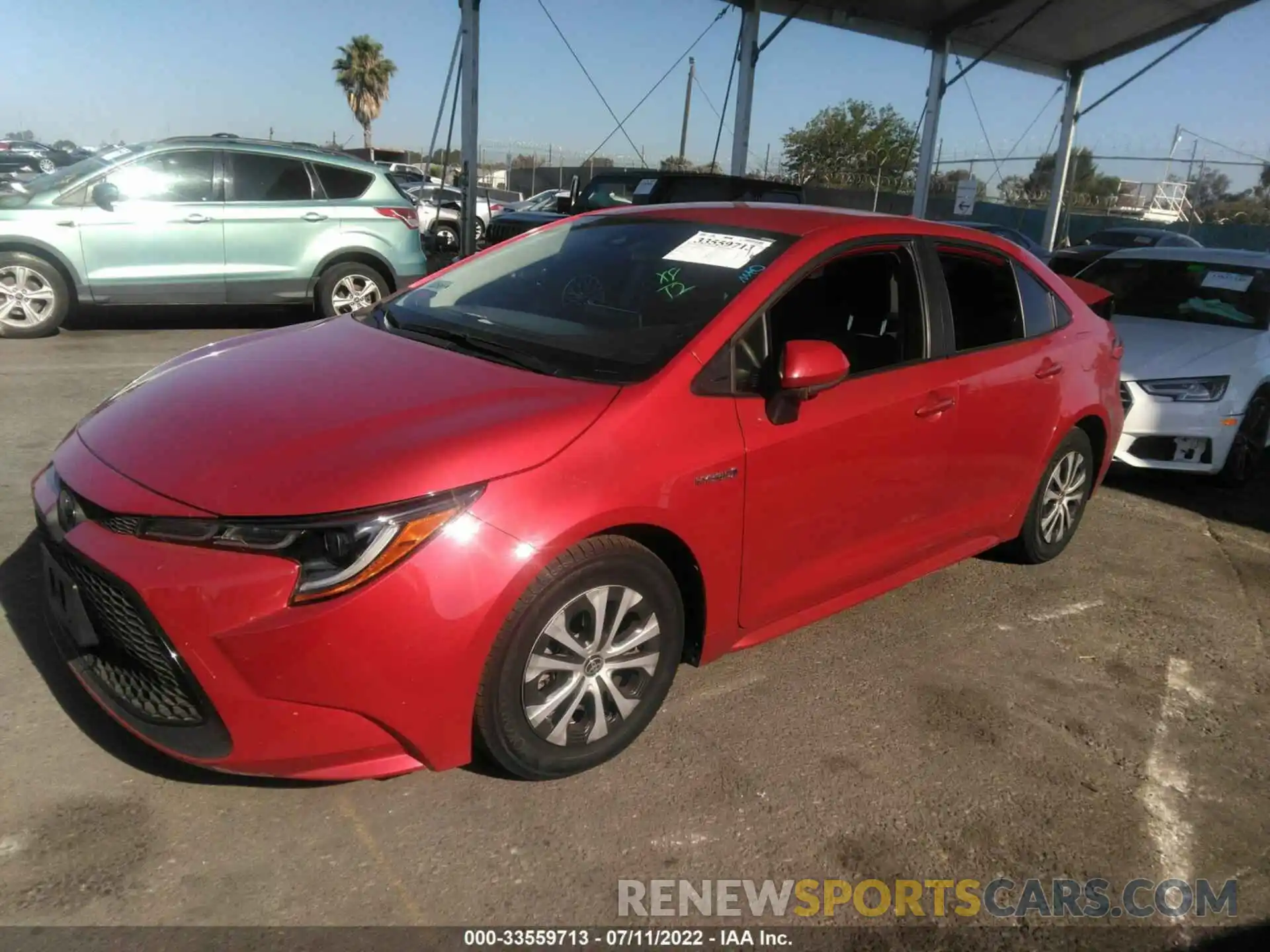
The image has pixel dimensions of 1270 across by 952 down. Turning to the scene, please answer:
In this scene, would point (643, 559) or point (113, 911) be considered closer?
point (113, 911)

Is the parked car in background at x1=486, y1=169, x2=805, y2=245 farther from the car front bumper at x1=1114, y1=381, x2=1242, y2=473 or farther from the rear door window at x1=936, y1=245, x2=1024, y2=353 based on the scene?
the rear door window at x1=936, y1=245, x2=1024, y2=353

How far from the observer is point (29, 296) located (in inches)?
327

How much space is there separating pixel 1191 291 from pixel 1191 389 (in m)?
1.41

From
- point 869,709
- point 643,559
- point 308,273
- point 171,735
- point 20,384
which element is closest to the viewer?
point 171,735

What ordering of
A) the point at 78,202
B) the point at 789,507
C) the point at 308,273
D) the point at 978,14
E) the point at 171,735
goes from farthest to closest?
1. the point at 978,14
2. the point at 308,273
3. the point at 78,202
4. the point at 789,507
5. the point at 171,735

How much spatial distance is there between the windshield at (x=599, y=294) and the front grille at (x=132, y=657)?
131 cm

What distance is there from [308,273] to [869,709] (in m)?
7.55

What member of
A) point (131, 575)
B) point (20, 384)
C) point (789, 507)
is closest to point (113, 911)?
point (131, 575)

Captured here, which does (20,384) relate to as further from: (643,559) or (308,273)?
(643,559)

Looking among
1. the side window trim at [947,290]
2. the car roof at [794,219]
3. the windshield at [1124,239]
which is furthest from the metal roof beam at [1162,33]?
the car roof at [794,219]

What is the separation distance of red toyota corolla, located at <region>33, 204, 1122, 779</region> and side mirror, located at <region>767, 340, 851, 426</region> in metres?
0.01

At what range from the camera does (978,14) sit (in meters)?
16.9

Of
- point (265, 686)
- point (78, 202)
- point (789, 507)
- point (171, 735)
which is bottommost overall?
point (171, 735)

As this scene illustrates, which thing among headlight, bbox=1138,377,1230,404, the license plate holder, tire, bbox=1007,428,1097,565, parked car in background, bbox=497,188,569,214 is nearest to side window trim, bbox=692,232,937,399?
tire, bbox=1007,428,1097,565
